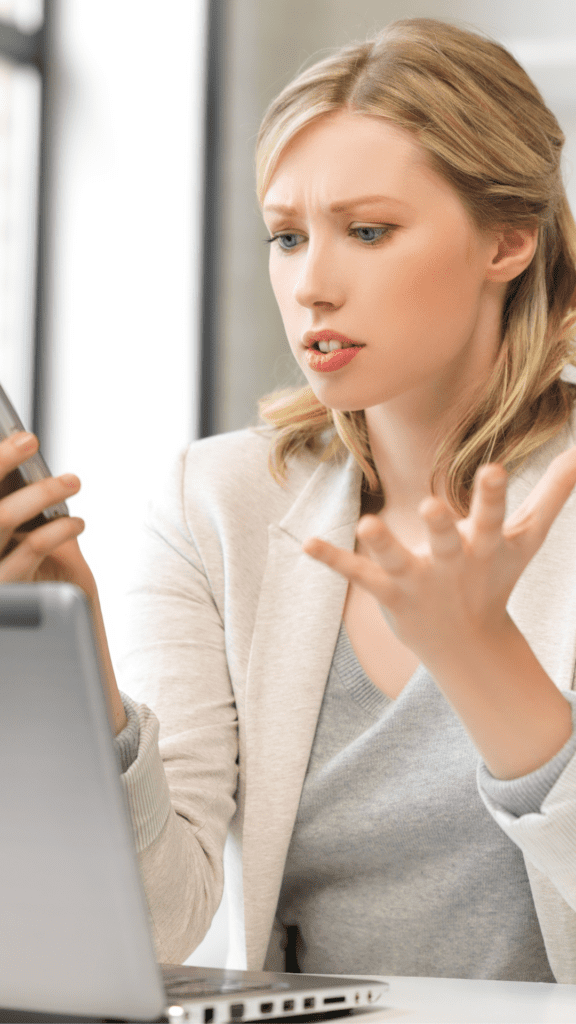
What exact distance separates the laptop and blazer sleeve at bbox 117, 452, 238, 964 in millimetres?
388

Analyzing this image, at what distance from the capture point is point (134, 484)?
8.10 feet

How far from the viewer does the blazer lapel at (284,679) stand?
3.46ft

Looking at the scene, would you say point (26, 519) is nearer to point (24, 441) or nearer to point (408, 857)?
point (24, 441)

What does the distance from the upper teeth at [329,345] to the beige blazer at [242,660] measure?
0.23 meters

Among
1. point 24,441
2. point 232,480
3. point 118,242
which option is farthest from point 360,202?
point 118,242

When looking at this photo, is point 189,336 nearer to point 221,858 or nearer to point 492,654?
point 221,858

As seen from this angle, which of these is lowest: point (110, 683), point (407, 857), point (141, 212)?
point (407, 857)

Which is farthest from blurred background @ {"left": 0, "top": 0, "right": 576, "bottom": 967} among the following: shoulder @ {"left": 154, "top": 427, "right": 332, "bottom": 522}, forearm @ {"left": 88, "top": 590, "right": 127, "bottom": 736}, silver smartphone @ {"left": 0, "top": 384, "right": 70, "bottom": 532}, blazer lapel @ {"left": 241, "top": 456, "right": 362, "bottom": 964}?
silver smartphone @ {"left": 0, "top": 384, "right": 70, "bottom": 532}

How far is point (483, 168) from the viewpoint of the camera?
1098 mm

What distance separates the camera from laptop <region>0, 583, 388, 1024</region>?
42 centimetres

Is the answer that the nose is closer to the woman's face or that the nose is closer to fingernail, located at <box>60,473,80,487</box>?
the woman's face

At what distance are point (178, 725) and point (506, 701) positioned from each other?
1.63 feet

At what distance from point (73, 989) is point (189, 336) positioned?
87.1 inches

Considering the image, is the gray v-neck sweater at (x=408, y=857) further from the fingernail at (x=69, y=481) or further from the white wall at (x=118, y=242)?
the white wall at (x=118, y=242)
